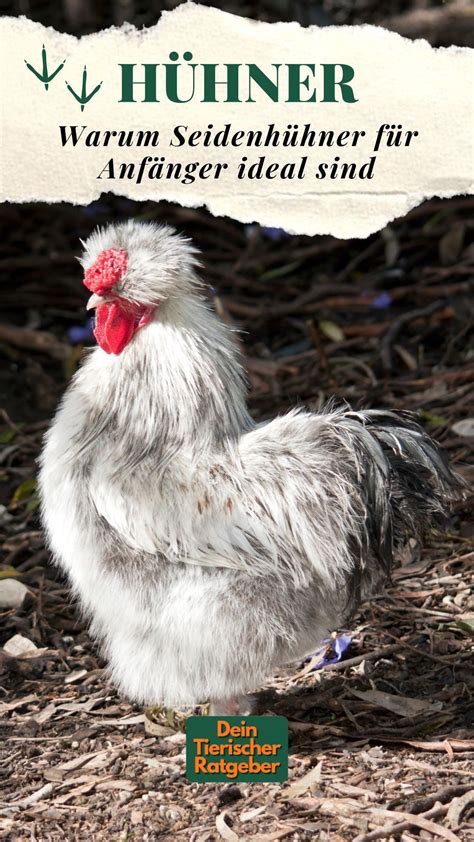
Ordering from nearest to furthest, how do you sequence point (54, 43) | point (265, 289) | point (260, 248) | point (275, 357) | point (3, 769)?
1. point (3, 769)
2. point (54, 43)
3. point (275, 357)
4. point (265, 289)
5. point (260, 248)

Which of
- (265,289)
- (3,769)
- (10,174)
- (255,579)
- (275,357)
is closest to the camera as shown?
(255,579)

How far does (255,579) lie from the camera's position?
10.7 feet

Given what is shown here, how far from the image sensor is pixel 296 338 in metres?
6.88

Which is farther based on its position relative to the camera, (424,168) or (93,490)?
(424,168)

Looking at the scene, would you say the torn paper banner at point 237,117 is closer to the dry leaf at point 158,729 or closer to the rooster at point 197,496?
the rooster at point 197,496

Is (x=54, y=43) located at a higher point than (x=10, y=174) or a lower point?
higher

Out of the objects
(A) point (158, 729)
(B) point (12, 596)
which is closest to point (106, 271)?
(A) point (158, 729)

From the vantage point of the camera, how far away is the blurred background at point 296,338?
4238 mm

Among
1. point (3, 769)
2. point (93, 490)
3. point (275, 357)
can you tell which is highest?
point (275, 357)

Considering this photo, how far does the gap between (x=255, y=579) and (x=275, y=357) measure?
3.46 metres

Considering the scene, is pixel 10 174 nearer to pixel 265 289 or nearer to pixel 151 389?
pixel 151 389

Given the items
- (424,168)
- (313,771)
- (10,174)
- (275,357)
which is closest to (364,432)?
(313,771)

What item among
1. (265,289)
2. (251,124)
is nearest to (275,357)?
(265,289)

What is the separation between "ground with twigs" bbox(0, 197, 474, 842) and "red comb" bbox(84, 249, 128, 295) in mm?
1549
